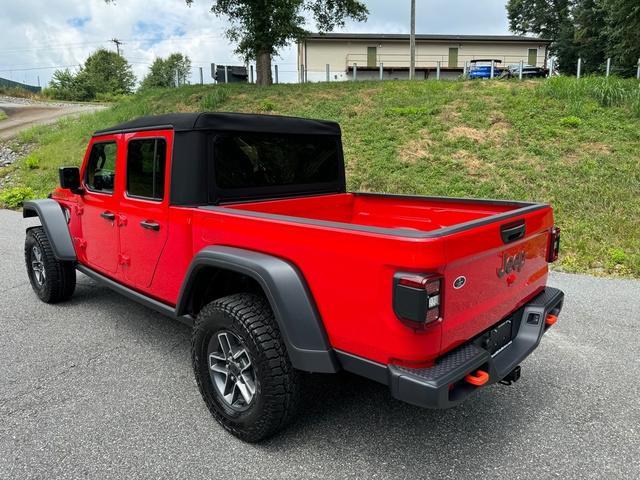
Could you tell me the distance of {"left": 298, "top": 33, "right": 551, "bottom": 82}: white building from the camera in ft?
125

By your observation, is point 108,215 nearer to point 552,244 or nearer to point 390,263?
point 390,263

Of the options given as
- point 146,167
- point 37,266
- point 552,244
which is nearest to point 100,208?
point 146,167

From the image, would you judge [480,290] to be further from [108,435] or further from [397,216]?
[108,435]

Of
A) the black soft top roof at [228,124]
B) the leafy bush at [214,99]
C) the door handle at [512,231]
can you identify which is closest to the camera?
the door handle at [512,231]

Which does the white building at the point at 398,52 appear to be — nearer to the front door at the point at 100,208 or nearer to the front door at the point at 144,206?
the front door at the point at 100,208

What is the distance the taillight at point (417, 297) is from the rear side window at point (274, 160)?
160cm

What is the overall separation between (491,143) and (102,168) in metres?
9.39

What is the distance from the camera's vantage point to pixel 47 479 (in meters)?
2.32

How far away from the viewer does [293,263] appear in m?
2.38

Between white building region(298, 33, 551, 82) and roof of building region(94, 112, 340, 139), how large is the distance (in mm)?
35202

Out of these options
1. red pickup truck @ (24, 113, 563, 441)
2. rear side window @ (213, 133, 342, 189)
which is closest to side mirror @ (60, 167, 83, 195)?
red pickup truck @ (24, 113, 563, 441)

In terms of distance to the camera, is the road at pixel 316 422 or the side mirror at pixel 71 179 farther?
the side mirror at pixel 71 179

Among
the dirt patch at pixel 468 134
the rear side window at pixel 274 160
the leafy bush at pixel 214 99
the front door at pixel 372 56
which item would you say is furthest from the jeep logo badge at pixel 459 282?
the front door at pixel 372 56

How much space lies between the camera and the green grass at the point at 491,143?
7684 millimetres
